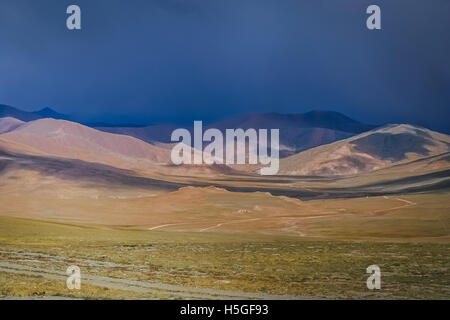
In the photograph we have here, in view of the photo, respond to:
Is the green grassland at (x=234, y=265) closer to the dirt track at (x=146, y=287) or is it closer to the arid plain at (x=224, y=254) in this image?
the arid plain at (x=224, y=254)

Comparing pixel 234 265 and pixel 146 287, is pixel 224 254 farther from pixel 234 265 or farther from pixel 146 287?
pixel 146 287

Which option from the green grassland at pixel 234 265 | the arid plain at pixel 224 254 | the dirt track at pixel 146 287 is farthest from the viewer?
the arid plain at pixel 224 254

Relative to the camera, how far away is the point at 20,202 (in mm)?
127438

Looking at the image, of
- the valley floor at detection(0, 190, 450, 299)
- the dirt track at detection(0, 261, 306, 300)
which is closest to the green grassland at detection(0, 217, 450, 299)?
the valley floor at detection(0, 190, 450, 299)

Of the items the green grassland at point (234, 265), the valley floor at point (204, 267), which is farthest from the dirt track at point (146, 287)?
the green grassland at point (234, 265)

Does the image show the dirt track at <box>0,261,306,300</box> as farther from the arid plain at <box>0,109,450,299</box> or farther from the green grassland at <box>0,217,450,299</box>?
the green grassland at <box>0,217,450,299</box>

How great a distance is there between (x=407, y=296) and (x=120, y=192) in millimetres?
139459


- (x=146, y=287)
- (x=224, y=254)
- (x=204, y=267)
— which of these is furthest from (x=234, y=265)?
(x=146, y=287)

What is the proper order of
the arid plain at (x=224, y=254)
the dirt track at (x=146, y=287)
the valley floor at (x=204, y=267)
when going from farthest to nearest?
the arid plain at (x=224, y=254) → the valley floor at (x=204, y=267) → the dirt track at (x=146, y=287)

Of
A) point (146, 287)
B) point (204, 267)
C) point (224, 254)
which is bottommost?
→ point (146, 287)
